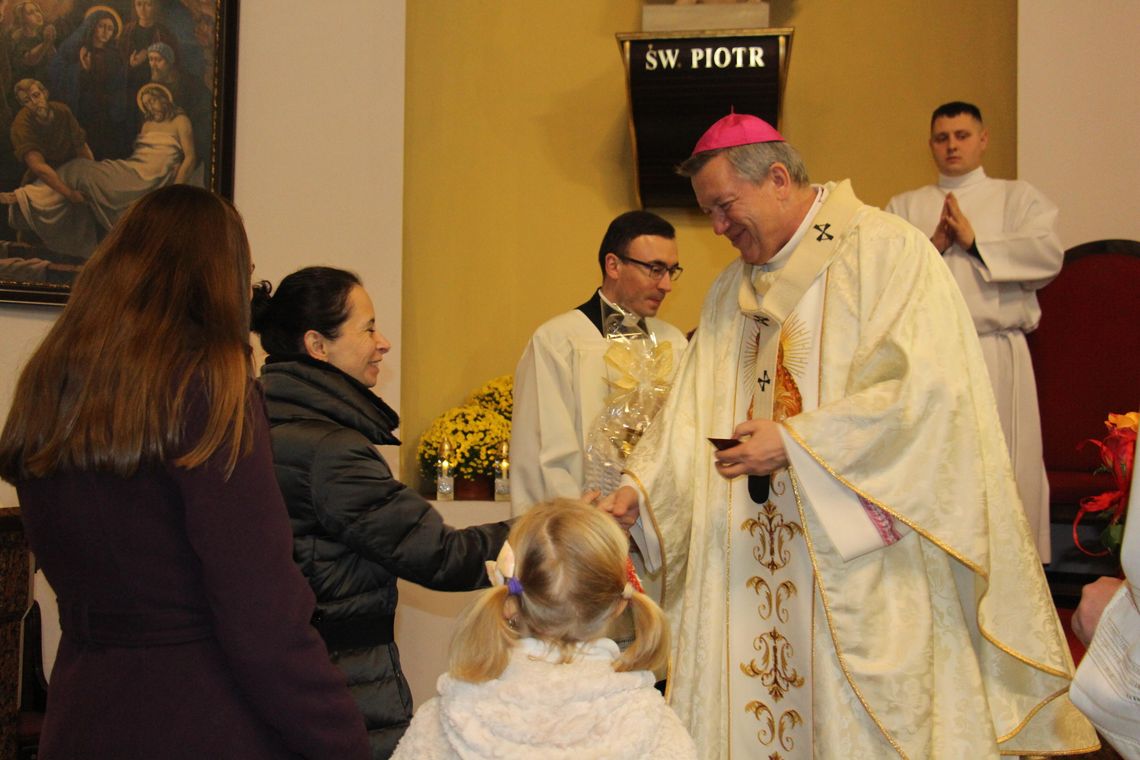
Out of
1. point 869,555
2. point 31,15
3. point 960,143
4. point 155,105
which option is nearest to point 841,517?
point 869,555

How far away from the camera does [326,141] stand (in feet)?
18.6

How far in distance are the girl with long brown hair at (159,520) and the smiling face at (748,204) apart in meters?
1.68

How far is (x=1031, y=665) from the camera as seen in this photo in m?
2.82

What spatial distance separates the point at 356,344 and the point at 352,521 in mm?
495

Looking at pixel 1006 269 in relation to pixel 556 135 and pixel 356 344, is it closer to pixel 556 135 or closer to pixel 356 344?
pixel 556 135

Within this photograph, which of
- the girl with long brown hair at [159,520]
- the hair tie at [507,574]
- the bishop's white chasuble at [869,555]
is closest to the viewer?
the girl with long brown hair at [159,520]

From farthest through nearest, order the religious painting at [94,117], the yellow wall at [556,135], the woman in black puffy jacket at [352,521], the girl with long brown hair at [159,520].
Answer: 1. the yellow wall at [556,135]
2. the religious painting at [94,117]
3. the woman in black puffy jacket at [352,521]
4. the girl with long brown hair at [159,520]

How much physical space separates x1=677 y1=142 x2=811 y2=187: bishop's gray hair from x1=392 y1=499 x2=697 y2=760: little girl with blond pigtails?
4.92 feet

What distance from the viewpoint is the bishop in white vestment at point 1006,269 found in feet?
16.8

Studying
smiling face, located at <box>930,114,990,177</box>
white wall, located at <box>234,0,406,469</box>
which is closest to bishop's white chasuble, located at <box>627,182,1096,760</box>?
smiling face, located at <box>930,114,990,177</box>

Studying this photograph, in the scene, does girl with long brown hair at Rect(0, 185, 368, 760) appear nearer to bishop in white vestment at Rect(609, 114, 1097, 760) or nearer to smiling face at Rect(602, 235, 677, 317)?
bishop in white vestment at Rect(609, 114, 1097, 760)

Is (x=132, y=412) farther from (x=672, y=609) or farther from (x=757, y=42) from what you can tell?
(x=757, y=42)

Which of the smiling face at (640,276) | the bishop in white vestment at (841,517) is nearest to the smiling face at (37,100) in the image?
the smiling face at (640,276)

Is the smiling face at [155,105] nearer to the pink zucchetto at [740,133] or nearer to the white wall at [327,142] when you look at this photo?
the white wall at [327,142]
